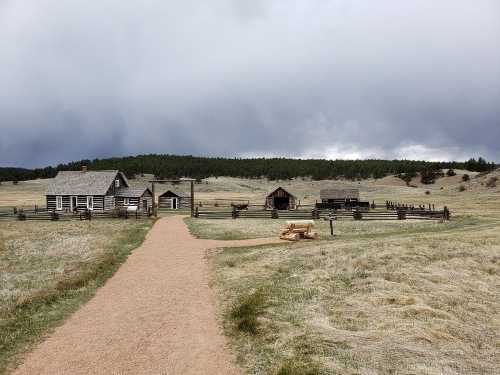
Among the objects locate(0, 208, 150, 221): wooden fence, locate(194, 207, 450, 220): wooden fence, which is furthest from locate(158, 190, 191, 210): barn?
locate(194, 207, 450, 220): wooden fence

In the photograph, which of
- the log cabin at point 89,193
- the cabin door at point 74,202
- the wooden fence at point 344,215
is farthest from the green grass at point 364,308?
the cabin door at point 74,202

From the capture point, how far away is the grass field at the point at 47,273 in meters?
11.6

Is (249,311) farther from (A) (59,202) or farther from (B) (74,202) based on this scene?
(A) (59,202)

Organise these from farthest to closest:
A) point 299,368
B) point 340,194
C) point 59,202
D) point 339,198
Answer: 1. point 340,194
2. point 339,198
3. point 59,202
4. point 299,368

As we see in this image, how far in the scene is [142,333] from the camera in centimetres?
1106

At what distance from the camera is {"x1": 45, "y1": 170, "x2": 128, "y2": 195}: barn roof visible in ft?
196

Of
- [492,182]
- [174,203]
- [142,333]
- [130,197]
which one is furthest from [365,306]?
[492,182]

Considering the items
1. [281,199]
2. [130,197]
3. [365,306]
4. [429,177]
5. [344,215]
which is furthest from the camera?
[429,177]

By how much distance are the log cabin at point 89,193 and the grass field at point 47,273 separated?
23.9m

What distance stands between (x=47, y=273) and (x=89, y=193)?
140 ft

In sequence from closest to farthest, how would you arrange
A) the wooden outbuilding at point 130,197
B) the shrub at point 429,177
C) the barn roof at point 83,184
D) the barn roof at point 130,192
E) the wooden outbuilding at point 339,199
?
the barn roof at point 83,184 < the barn roof at point 130,192 < the wooden outbuilding at point 130,197 < the wooden outbuilding at point 339,199 < the shrub at point 429,177

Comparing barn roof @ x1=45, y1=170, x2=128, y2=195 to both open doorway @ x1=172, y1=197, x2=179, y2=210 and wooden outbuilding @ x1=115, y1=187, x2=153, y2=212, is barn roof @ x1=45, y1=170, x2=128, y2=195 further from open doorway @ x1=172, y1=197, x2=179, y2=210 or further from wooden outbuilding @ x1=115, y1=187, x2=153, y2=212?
open doorway @ x1=172, y1=197, x2=179, y2=210

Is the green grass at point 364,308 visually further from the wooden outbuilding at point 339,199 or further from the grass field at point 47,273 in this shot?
the wooden outbuilding at point 339,199

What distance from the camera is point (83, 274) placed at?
1752 centimetres
